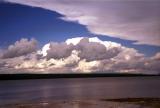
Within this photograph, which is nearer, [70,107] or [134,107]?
[134,107]

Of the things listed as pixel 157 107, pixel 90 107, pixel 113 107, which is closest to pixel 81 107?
pixel 90 107

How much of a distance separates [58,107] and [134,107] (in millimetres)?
8886

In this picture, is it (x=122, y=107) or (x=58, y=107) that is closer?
(x=122, y=107)

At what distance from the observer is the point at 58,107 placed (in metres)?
35.2

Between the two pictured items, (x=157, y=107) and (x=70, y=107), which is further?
(x=70, y=107)

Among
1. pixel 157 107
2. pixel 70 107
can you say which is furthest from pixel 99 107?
pixel 157 107

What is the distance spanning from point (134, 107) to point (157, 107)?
2366mm

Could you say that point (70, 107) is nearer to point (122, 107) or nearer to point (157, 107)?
point (122, 107)

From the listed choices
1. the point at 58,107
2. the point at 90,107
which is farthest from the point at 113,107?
the point at 58,107

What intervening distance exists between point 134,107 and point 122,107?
1.25m

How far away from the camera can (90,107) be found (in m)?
34.1

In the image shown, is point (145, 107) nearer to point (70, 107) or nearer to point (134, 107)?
point (134, 107)

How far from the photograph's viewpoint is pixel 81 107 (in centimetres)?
3409

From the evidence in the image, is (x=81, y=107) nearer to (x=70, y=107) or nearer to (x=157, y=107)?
(x=70, y=107)
